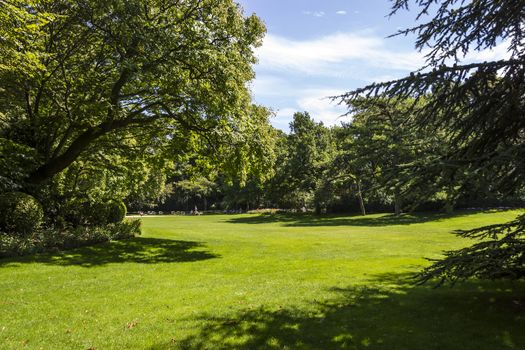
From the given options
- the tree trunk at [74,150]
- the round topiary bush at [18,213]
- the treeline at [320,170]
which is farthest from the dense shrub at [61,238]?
the treeline at [320,170]

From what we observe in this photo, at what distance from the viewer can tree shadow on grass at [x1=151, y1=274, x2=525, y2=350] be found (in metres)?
6.09

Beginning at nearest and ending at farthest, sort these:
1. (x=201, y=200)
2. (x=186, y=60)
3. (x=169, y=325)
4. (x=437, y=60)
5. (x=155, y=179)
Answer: (x=169, y=325) < (x=437, y=60) < (x=186, y=60) < (x=155, y=179) < (x=201, y=200)

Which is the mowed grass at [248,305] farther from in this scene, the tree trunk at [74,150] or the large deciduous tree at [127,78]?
the large deciduous tree at [127,78]

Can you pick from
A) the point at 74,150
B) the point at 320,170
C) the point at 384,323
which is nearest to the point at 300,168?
the point at 320,170

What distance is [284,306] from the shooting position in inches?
323

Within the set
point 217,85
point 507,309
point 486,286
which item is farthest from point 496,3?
point 217,85

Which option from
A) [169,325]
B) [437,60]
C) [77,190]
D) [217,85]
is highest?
[217,85]

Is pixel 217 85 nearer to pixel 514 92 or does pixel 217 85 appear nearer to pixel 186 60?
pixel 186 60

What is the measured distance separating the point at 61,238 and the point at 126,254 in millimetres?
3096

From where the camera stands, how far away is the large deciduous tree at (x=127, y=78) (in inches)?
569

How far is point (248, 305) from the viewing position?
8391mm

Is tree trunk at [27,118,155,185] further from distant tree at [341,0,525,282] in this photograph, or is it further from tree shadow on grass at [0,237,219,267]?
distant tree at [341,0,525,282]

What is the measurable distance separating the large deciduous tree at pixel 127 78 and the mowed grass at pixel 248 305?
566cm

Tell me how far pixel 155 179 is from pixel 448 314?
2324cm
